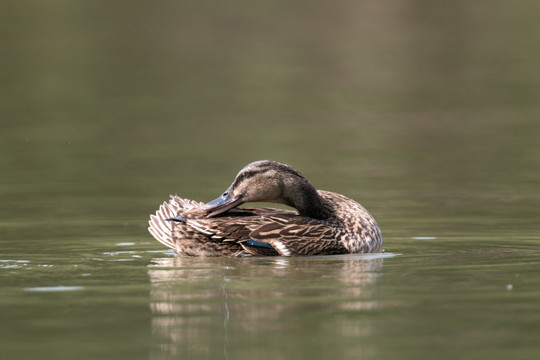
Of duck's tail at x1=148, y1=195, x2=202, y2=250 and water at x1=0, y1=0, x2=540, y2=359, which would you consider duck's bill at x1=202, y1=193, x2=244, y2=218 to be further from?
water at x1=0, y1=0, x2=540, y2=359

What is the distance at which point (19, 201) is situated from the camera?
1481 cm

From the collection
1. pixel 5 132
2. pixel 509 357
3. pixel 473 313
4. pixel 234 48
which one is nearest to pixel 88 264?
pixel 473 313

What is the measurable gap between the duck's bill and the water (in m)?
0.62

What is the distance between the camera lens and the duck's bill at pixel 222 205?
1153 centimetres

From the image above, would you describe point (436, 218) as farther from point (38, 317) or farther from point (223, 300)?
point (38, 317)

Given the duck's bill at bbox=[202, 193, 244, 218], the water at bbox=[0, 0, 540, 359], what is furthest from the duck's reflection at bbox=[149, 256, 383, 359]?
the duck's bill at bbox=[202, 193, 244, 218]

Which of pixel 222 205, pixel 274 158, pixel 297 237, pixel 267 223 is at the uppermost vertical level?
pixel 274 158

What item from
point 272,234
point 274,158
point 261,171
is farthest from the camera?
point 274,158

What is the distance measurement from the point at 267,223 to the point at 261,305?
102 inches

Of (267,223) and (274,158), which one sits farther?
(274,158)

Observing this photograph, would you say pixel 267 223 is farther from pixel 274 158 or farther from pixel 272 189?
pixel 274 158

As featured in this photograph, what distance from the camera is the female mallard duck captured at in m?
11.2

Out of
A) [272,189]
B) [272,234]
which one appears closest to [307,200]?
[272,189]

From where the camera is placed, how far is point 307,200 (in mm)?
11852
